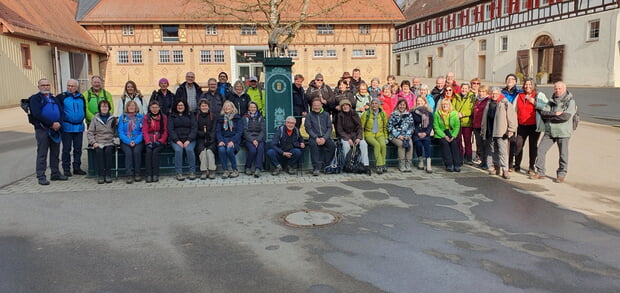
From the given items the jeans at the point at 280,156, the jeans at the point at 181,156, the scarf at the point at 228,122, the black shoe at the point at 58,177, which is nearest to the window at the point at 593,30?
the jeans at the point at 280,156

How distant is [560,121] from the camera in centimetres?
819

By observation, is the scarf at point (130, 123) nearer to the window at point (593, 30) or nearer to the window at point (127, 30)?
the window at point (593, 30)

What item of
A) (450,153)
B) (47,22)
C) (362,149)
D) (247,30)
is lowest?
(450,153)

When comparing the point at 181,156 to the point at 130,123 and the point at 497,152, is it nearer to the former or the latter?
the point at 130,123

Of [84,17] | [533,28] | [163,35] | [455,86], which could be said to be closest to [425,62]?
[533,28]

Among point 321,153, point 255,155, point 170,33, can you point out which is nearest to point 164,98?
point 255,155

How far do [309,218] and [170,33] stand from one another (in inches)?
1361

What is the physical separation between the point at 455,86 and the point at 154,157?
6.42m

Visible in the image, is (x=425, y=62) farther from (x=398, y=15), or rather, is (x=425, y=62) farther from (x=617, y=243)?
(x=617, y=243)

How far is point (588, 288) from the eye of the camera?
13.6 feet

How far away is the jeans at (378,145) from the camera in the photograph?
357 inches

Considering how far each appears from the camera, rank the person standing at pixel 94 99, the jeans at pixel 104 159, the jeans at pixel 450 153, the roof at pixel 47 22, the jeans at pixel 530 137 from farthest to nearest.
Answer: the roof at pixel 47 22 < the jeans at pixel 450 153 < the person standing at pixel 94 99 < the jeans at pixel 530 137 < the jeans at pixel 104 159

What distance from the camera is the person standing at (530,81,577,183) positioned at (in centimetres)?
819

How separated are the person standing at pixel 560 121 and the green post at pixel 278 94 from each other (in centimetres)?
466
